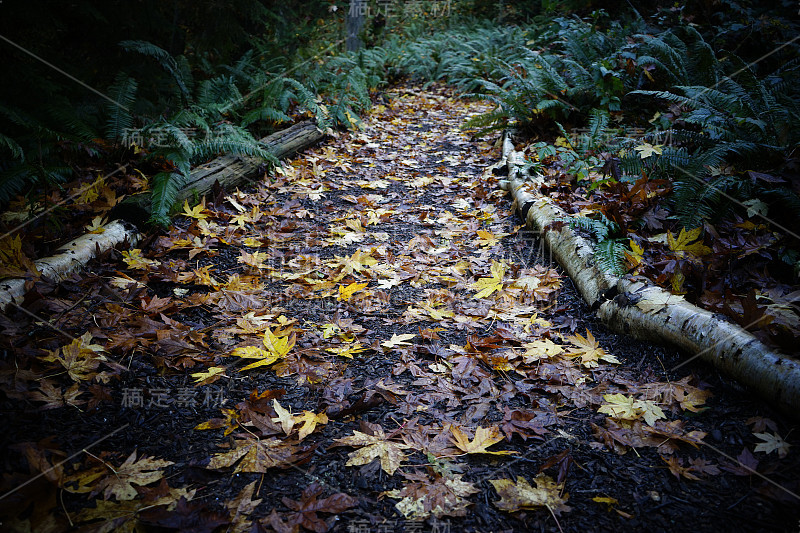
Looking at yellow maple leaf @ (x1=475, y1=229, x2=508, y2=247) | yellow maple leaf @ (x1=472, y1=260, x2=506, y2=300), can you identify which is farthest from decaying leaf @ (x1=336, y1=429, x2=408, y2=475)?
yellow maple leaf @ (x1=475, y1=229, x2=508, y2=247)

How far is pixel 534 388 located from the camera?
2.26 meters

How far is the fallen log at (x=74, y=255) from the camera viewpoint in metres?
2.48

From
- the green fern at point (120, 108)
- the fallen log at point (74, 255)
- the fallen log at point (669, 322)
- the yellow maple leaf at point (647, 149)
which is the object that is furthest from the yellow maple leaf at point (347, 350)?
the green fern at point (120, 108)

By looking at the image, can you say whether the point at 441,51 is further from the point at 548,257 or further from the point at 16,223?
the point at 16,223

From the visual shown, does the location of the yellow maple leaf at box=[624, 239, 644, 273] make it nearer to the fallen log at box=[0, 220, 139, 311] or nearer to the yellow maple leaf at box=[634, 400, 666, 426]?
the yellow maple leaf at box=[634, 400, 666, 426]

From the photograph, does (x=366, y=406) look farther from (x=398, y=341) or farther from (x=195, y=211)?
(x=195, y=211)

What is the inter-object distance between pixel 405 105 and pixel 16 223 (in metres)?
7.12

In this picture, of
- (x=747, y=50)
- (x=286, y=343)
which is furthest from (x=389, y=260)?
(x=747, y=50)

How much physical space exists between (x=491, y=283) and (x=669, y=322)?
1.19 m

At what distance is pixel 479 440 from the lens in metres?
1.91

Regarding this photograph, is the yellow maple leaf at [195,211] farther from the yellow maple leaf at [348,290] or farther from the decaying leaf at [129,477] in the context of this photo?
the decaying leaf at [129,477]

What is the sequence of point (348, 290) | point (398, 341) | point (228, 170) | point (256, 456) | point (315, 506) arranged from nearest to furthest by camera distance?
point (315, 506) < point (256, 456) < point (398, 341) < point (348, 290) < point (228, 170)

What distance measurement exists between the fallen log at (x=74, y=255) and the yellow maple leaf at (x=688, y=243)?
4.12 meters

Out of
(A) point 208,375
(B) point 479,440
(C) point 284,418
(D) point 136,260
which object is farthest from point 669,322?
(D) point 136,260
